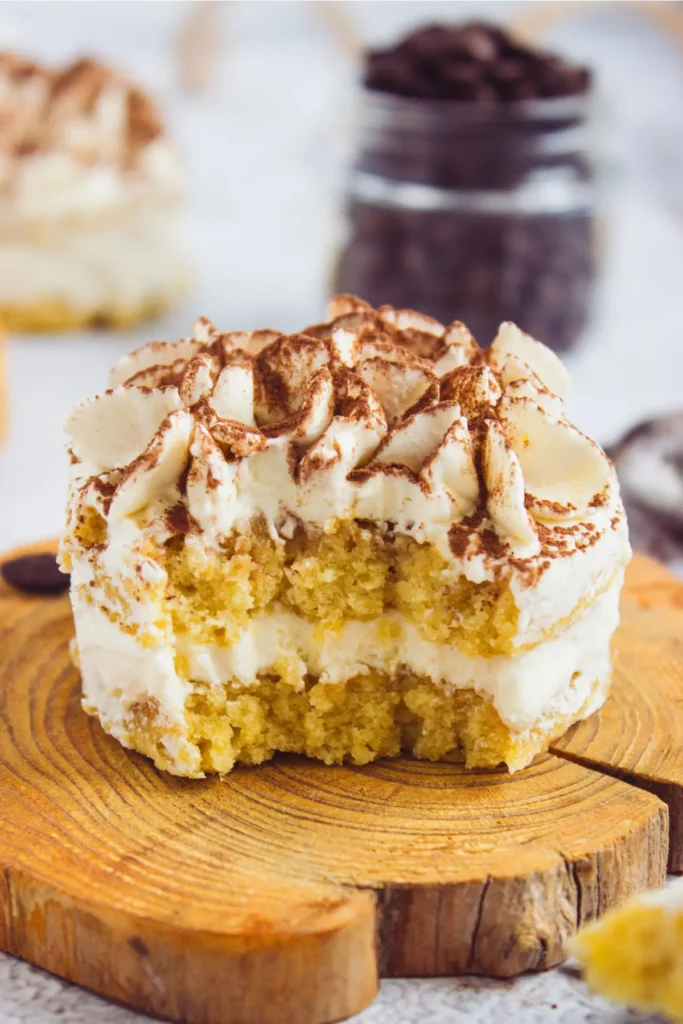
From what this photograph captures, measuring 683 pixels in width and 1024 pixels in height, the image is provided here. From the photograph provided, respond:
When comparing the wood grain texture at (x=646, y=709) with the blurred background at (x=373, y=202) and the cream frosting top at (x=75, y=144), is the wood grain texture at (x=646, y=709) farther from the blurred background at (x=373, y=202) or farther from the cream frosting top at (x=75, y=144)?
the cream frosting top at (x=75, y=144)

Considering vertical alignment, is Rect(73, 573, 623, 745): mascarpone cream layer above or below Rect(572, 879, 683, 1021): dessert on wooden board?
above

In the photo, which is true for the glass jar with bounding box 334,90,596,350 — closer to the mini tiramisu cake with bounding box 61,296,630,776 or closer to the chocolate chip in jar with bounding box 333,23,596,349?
the chocolate chip in jar with bounding box 333,23,596,349

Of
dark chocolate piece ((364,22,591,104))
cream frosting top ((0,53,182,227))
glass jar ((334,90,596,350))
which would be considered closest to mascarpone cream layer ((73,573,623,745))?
glass jar ((334,90,596,350))

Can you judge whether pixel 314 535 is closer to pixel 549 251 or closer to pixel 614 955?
pixel 614 955

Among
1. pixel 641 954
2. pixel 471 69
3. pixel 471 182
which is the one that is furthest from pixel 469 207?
pixel 641 954

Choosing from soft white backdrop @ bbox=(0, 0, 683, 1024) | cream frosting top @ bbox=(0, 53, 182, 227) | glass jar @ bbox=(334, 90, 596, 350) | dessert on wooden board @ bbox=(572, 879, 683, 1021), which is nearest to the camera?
dessert on wooden board @ bbox=(572, 879, 683, 1021)

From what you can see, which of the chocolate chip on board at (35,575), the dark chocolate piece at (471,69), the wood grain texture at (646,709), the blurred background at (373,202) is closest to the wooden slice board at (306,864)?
the wood grain texture at (646,709)

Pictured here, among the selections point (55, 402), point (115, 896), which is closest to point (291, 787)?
point (115, 896)
